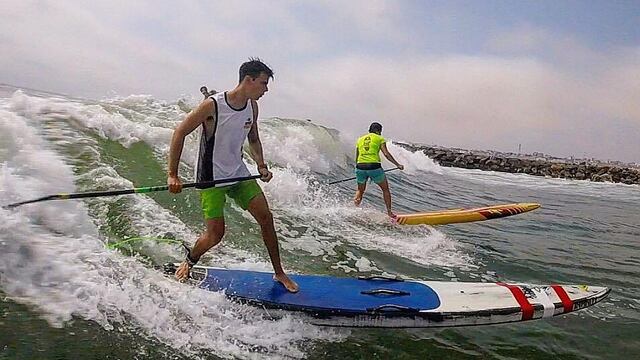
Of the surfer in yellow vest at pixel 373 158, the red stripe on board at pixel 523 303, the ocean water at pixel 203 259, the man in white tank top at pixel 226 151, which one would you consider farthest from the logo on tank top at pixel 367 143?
the man in white tank top at pixel 226 151

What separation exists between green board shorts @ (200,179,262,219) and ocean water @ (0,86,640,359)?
0.67 meters

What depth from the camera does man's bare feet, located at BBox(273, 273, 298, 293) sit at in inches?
172

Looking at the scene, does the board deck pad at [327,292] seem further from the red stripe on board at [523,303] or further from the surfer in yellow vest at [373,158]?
the surfer in yellow vest at [373,158]

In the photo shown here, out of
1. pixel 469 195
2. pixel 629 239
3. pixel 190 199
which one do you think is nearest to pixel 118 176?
pixel 190 199

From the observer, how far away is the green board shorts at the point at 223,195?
428cm

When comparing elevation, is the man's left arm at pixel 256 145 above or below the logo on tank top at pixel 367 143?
below

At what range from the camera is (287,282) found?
4418mm

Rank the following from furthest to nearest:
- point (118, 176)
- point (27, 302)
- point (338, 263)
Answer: point (118, 176) → point (338, 263) → point (27, 302)

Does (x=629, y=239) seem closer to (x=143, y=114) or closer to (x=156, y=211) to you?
(x=156, y=211)

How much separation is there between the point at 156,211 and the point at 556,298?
462cm

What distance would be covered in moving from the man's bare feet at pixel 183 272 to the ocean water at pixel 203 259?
11 cm

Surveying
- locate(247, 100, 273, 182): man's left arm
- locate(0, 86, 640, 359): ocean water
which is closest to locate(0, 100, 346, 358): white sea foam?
locate(0, 86, 640, 359): ocean water

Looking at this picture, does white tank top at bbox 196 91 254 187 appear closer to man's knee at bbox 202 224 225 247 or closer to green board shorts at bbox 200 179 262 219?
green board shorts at bbox 200 179 262 219

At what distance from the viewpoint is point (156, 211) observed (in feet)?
21.4
